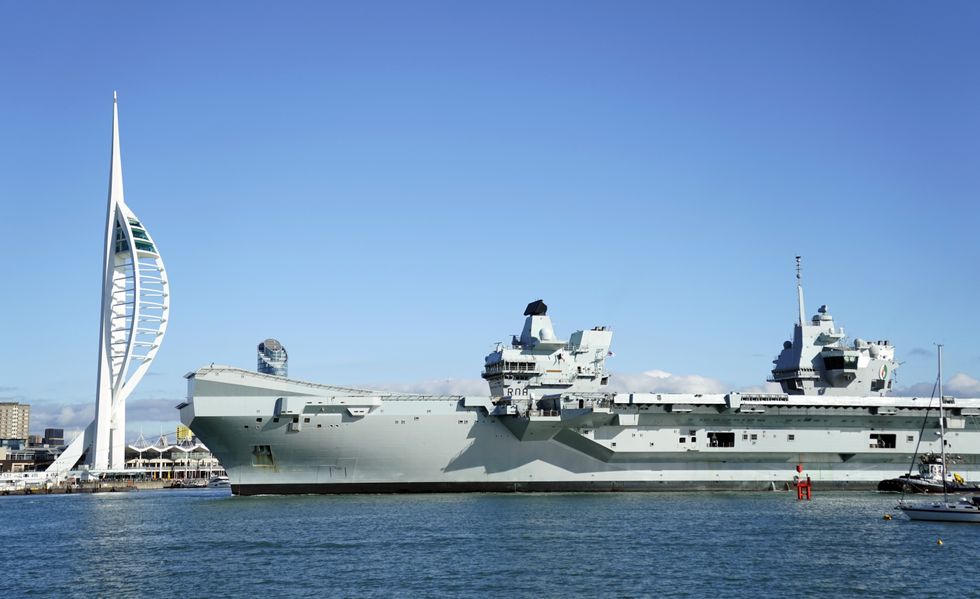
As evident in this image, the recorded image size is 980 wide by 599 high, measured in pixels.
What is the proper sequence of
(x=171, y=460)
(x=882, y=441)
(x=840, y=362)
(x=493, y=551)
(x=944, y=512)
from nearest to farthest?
(x=493, y=551) < (x=944, y=512) < (x=882, y=441) < (x=840, y=362) < (x=171, y=460)

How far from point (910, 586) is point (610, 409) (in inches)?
784

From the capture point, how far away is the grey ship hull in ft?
129

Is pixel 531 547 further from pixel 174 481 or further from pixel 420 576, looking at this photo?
pixel 174 481

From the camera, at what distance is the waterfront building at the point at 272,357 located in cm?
12100

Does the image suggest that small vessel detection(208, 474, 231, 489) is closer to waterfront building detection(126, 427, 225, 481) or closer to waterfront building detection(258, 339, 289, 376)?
waterfront building detection(126, 427, 225, 481)

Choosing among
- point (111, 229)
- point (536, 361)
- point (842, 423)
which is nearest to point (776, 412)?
point (842, 423)

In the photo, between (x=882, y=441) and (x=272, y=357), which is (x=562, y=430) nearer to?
(x=882, y=441)

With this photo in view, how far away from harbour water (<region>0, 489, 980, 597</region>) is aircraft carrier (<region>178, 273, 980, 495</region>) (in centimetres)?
272

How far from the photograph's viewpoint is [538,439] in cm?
4125

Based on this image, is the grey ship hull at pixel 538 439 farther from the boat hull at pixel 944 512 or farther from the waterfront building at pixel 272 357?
the waterfront building at pixel 272 357

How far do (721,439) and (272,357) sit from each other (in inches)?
3432

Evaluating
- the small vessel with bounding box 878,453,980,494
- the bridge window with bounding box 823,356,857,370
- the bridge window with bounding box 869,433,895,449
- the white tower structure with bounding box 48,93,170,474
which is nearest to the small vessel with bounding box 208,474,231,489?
the white tower structure with bounding box 48,93,170,474

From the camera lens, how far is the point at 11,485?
74.9m

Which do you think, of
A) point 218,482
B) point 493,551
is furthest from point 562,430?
point 218,482
